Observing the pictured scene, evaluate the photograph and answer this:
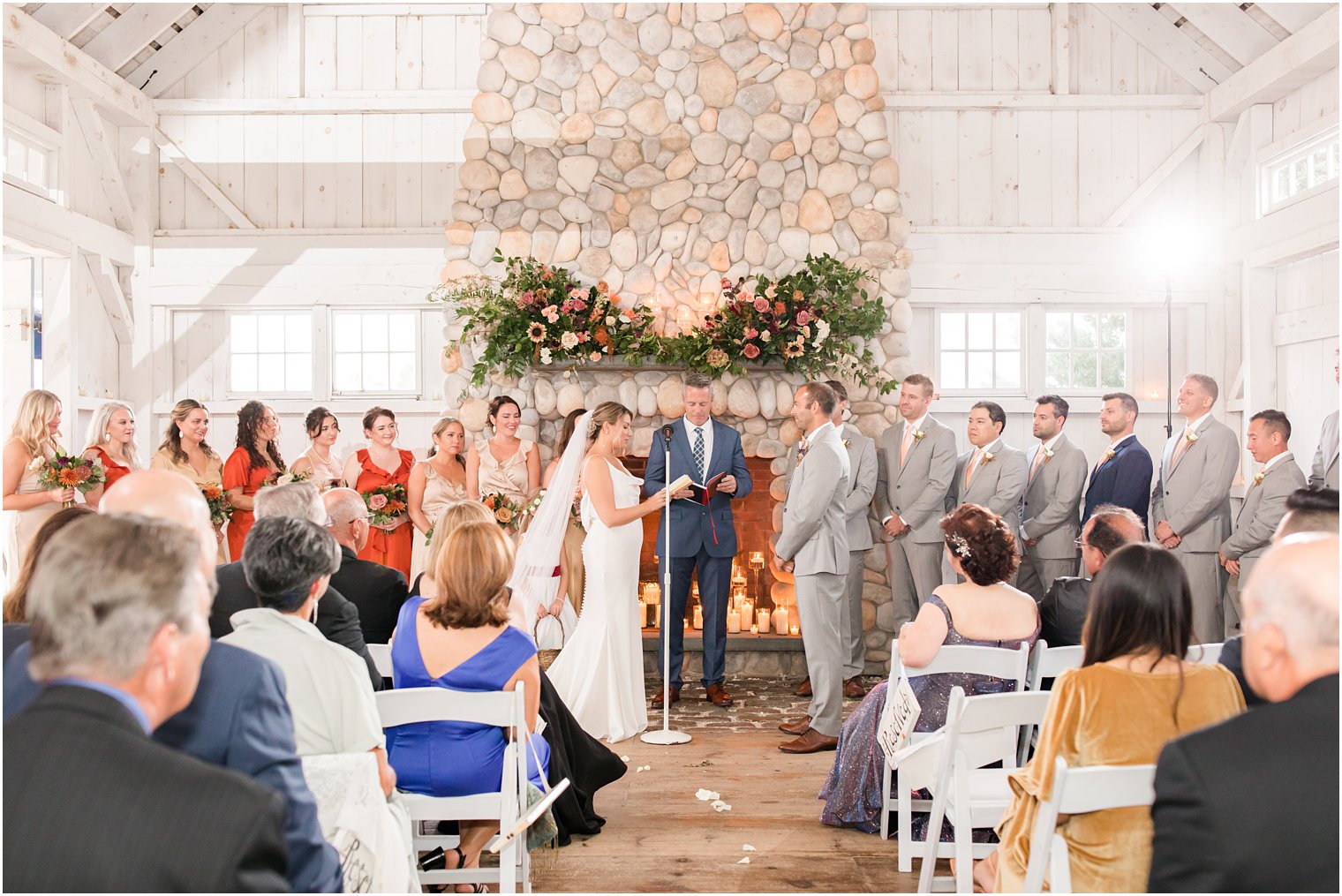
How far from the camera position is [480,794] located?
9.70 ft

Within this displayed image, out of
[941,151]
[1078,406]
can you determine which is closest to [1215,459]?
[1078,406]

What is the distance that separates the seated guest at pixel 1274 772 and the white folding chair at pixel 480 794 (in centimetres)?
169

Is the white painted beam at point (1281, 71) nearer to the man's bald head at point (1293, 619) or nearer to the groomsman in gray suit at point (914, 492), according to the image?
the groomsman in gray suit at point (914, 492)

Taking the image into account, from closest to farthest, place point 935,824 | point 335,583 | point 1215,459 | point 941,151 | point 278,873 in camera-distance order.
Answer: point 278,873, point 935,824, point 335,583, point 1215,459, point 941,151

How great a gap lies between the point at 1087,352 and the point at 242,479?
5.66 m

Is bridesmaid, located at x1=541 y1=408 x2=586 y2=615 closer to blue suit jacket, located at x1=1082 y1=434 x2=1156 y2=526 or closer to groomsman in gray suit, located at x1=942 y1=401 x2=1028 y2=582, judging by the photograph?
groomsman in gray suit, located at x1=942 y1=401 x2=1028 y2=582

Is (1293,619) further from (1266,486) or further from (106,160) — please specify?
(106,160)

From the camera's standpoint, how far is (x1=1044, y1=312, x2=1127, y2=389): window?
722 centimetres

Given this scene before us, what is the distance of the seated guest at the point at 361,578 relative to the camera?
3426mm

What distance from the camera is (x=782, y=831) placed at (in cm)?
383

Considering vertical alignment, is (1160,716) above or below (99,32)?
below

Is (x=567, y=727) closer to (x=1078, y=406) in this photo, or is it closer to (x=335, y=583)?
(x=335, y=583)

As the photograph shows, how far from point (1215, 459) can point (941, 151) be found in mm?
2900

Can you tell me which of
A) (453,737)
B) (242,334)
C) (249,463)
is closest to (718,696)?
(249,463)
